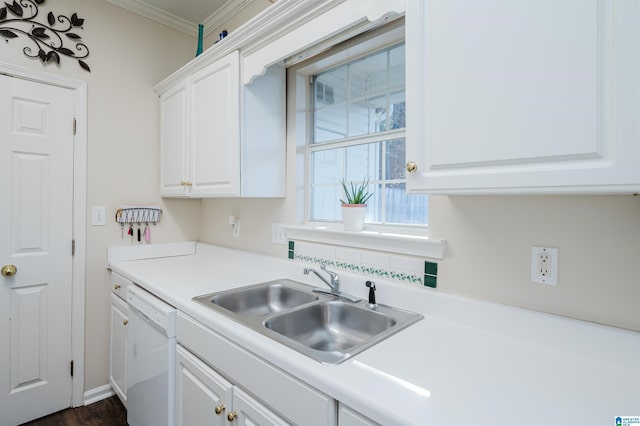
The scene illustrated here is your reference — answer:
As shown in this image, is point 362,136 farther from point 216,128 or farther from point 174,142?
point 174,142

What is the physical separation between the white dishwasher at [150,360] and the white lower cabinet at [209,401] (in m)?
0.05

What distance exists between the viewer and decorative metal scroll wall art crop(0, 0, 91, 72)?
1906 millimetres

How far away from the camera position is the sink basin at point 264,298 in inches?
61.8

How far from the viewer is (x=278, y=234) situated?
6.59 ft

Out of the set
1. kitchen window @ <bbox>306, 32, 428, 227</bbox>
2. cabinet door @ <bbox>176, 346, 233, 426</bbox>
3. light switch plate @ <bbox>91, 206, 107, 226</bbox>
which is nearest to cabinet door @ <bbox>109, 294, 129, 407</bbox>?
light switch plate @ <bbox>91, 206, 107, 226</bbox>

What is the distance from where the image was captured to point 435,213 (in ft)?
4.39

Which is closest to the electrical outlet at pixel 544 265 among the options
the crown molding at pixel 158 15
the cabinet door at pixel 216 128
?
the cabinet door at pixel 216 128

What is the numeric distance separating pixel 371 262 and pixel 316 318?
0.35 metres

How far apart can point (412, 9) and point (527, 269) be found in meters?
0.91

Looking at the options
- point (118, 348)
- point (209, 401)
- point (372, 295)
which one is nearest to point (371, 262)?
point (372, 295)

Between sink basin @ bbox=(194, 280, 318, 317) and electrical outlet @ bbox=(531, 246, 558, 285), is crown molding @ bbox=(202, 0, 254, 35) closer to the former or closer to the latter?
sink basin @ bbox=(194, 280, 318, 317)

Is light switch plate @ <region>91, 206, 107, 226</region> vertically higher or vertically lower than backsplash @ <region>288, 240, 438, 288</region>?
higher

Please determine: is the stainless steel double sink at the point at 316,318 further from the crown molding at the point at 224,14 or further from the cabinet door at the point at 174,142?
the crown molding at the point at 224,14

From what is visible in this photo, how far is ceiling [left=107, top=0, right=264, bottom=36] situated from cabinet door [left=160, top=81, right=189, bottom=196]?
0.60 meters
